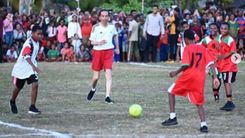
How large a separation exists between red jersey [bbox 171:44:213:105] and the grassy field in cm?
56

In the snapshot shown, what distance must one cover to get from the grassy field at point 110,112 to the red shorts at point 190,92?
47 centimetres

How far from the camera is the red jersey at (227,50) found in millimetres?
15945

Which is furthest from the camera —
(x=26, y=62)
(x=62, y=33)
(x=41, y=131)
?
(x=62, y=33)

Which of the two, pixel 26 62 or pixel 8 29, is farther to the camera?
pixel 8 29

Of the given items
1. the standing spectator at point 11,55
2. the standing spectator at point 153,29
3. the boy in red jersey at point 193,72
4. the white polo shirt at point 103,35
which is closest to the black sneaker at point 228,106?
the boy in red jersey at point 193,72

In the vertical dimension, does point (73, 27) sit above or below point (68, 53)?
above

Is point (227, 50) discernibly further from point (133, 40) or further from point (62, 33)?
point (62, 33)

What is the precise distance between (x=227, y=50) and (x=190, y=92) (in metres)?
3.19

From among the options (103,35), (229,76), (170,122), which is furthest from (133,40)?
(170,122)

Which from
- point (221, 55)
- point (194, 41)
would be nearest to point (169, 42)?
point (221, 55)

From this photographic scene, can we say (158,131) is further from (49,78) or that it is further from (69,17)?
(69,17)

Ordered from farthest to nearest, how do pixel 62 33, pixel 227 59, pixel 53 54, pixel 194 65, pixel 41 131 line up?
1. pixel 53 54
2. pixel 62 33
3. pixel 227 59
4. pixel 194 65
5. pixel 41 131

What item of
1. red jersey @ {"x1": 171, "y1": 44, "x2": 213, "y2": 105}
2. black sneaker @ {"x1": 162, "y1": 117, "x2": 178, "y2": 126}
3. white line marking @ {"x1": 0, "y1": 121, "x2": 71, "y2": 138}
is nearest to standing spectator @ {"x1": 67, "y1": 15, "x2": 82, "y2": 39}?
white line marking @ {"x1": 0, "y1": 121, "x2": 71, "y2": 138}

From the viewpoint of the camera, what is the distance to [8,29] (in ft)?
102
